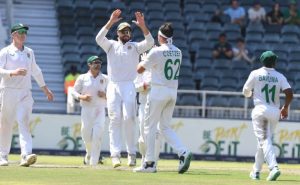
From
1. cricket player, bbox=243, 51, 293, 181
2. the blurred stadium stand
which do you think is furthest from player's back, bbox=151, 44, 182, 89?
the blurred stadium stand

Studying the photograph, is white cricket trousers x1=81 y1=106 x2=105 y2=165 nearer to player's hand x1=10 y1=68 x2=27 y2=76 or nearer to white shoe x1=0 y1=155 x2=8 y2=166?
white shoe x1=0 y1=155 x2=8 y2=166

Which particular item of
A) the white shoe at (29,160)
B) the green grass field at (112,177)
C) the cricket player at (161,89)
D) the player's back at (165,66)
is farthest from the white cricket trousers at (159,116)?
the white shoe at (29,160)

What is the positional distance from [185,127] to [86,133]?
24.3 feet

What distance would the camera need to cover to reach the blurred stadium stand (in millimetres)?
35469

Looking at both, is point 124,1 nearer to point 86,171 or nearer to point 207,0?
point 207,0

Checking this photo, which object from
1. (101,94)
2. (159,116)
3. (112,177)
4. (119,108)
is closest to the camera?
(112,177)

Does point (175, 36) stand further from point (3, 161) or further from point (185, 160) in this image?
point (185, 160)

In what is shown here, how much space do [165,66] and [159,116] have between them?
0.85 m

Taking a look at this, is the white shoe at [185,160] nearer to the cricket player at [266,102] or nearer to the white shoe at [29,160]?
the cricket player at [266,102]

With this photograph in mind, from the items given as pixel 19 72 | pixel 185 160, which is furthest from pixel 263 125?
pixel 19 72

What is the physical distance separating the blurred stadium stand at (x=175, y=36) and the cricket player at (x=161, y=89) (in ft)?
45.9

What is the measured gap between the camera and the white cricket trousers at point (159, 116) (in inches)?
781

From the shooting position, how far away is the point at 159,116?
65.6ft

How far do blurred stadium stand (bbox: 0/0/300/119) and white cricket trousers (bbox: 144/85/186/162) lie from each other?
13885 millimetres
